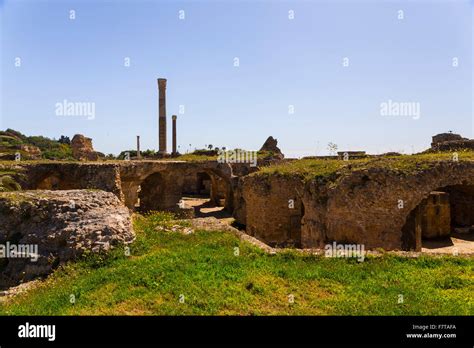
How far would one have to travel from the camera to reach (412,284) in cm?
692

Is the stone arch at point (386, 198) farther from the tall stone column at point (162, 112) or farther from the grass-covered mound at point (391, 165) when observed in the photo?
the tall stone column at point (162, 112)

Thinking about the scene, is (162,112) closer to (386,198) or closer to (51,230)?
(386,198)

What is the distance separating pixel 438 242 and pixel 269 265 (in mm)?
11079

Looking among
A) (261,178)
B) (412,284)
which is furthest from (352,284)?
(261,178)

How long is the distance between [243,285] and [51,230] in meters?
4.75

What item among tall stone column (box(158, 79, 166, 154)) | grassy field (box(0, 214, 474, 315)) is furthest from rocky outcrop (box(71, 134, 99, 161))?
grassy field (box(0, 214, 474, 315))

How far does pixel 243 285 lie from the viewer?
268 inches

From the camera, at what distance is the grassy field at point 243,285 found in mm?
5852

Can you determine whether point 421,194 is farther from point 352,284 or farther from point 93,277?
point 93,277

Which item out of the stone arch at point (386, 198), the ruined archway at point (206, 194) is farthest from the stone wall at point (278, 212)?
the ruined archway at point (206, 194)

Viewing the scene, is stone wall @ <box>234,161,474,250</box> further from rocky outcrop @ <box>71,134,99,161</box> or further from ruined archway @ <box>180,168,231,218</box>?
rocky outcrop @ <box>71,134,99,161</box>

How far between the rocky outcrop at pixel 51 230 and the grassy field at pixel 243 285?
1.49ft

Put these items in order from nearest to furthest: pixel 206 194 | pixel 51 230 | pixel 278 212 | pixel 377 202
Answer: pixel 51 230
pixel 377 202
pixel 278 212
pixel 206 194

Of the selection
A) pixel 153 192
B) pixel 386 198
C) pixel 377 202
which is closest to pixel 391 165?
pixel 386 198
